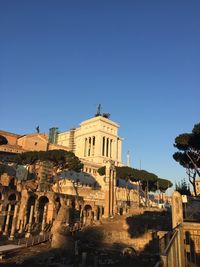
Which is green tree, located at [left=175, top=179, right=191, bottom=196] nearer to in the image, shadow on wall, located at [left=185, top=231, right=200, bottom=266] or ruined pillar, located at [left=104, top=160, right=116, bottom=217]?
ruined pillar, located at [left=104, top=160, right=116, bottom=217]

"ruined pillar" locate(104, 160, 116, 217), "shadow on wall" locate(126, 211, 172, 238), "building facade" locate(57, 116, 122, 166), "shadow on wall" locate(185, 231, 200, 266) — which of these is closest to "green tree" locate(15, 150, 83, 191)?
"ruined pillar" locate(104, 160, 116, 217)

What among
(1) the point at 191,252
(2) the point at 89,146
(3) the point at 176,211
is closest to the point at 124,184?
(2) the point at 89,146

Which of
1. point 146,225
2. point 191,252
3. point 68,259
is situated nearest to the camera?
point 191,252

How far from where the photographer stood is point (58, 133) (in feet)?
335

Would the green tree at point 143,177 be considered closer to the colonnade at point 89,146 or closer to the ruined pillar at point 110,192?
the ruined pillar at point 110,192

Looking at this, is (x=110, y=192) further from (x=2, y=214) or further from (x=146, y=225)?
(x=2, y=214)

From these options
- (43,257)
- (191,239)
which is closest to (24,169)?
(43,257)

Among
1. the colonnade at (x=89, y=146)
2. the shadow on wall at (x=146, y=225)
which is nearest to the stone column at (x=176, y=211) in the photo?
the shadow on wall at (x=146, y=225)

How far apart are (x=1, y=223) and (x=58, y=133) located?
245 ft

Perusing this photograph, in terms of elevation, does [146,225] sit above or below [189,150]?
below

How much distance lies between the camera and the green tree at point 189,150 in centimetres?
3281

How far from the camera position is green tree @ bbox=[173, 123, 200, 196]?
32.8m

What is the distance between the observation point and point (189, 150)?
35.0m

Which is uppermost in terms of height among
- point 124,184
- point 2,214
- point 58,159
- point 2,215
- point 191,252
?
point 58,159
